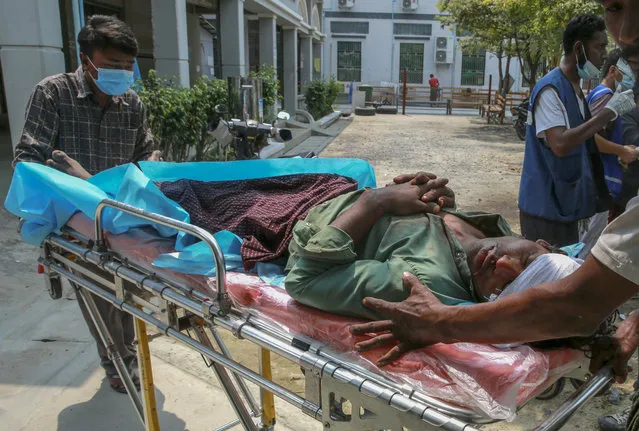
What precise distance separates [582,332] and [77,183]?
5.65 ft

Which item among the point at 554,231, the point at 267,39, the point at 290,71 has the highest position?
the point at 267,39

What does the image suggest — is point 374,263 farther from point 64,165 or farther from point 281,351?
point 64,165

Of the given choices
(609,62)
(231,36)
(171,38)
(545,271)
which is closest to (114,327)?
(545,271)

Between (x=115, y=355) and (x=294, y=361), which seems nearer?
(x=294, y=361)

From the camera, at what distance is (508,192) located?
287 inches

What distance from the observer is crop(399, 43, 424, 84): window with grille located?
2731 centimetres

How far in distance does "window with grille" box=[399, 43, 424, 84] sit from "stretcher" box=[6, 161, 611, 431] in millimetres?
26665

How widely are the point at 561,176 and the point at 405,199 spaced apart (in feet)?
4.12

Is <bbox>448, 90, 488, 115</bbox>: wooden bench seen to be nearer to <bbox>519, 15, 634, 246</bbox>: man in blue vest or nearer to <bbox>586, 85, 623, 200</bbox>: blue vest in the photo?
<bbox>586, 85, 623, 200</bbox>: blue vest

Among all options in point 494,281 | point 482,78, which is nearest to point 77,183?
point 494,281

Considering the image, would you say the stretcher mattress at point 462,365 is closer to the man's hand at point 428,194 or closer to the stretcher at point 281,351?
the stretcher at point 281,351

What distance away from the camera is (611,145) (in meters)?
3.03

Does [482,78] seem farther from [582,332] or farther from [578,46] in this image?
[582,332]

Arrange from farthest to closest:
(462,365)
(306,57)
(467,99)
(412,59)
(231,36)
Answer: (412,59), (467,99), (306,57), (231,36), (462,365)
